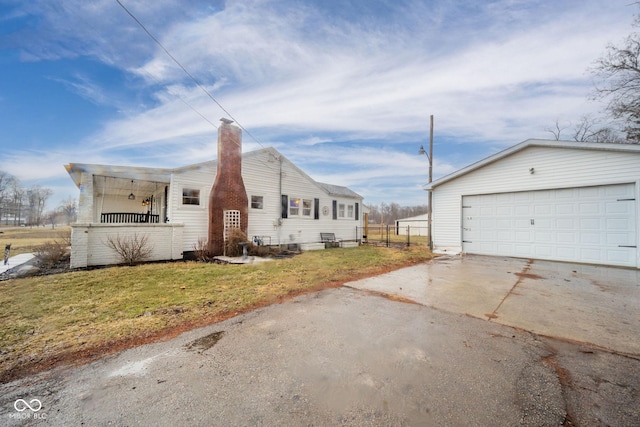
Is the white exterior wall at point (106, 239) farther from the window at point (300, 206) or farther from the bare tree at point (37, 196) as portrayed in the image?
the window at point (300, 206)

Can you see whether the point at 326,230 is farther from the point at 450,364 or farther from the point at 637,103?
the point at 637,103

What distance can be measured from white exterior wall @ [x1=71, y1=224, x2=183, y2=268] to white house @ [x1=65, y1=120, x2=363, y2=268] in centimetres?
2

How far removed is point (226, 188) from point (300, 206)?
453 centimetres

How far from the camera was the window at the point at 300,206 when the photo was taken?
527 inches

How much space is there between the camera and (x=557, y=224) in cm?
885

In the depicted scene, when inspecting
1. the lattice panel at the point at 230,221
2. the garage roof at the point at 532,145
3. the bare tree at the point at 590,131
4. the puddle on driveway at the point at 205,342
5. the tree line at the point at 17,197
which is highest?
the bare tree at the point at 590,131

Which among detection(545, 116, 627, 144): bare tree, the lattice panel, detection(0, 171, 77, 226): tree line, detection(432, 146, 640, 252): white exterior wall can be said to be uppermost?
detection(545, 116, 627, 144): bare tree

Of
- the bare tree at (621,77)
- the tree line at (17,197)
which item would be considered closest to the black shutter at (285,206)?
the tree line at (17,197)

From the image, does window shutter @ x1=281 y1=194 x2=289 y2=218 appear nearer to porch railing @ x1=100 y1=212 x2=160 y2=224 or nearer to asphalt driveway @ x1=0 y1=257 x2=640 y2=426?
porch railing @ x1=100 y1=212 x2=160 y2=224

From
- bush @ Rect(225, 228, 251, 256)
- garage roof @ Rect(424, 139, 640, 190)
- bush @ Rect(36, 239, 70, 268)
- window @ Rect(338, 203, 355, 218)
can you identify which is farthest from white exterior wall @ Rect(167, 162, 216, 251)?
garage roof @ Rect(424, 139, 640, 190)

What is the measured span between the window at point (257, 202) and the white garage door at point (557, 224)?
363 inches

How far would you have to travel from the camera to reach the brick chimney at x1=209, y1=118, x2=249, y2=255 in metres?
9.96

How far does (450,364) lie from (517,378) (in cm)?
52

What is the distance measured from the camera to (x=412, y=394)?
1965mm
